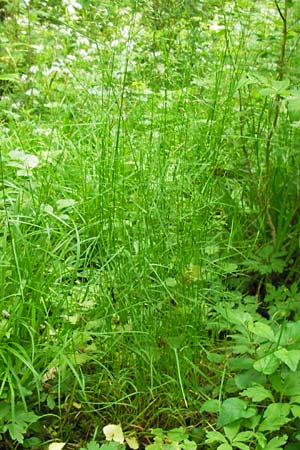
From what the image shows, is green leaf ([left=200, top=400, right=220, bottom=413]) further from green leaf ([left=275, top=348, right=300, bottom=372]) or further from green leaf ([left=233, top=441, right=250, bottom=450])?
green leaf ([left=275, top=348, right=300, bottom=372])

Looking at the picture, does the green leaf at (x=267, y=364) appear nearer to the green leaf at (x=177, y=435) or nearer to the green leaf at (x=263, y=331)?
the green leaf at (x=263, y=331)

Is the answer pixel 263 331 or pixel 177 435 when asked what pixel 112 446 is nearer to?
pixel 177 435

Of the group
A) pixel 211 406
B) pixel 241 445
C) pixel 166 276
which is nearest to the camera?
pixel 241 445

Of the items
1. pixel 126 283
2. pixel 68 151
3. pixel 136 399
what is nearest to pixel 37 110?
pixel 68 151

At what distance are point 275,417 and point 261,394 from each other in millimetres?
69

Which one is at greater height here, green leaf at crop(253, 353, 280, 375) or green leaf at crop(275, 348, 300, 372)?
green leaf at crop(275, 348, 300, 372)

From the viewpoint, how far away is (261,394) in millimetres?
1717

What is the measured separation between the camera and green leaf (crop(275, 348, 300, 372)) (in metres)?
1.65

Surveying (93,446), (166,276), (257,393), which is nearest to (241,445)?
(257,393)

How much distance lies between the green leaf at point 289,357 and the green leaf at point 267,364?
5 cm

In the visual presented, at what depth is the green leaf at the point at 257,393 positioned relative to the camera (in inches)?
67.2

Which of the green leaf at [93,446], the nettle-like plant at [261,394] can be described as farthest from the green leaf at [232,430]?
the green leaf at [93,446]

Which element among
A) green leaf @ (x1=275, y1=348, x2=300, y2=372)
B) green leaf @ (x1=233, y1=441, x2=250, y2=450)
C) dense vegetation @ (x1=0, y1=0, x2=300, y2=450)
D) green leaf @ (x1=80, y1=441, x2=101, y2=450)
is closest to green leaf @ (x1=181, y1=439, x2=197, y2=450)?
dense vegetation @ (x1=0, y1=0, x2=300, y2=450)

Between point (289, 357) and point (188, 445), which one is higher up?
point (289, 357)
